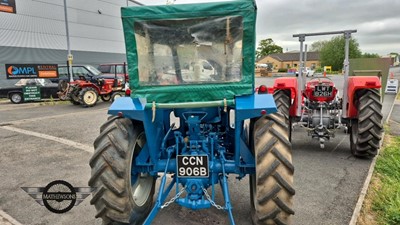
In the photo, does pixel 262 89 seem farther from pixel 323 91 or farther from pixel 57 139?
pixel 57 139

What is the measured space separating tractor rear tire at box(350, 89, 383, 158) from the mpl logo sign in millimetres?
16928

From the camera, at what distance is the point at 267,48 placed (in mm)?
92250

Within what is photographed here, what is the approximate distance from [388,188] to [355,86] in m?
2.19

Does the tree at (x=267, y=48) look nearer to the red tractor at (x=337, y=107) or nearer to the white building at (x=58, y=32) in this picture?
the white building at (x=58, y=32)

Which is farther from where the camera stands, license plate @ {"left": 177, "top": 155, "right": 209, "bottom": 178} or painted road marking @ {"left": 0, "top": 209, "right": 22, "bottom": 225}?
painted road marking @ {"left": 0, "top": 209, "right": 22, "bottom": 225}

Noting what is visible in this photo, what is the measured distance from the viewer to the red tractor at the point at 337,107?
214 inches

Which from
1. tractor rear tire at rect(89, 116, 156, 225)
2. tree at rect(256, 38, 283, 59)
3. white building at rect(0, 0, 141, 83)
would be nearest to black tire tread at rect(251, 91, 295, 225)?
tractor rear tire at rect(89, 116, 156, 225)

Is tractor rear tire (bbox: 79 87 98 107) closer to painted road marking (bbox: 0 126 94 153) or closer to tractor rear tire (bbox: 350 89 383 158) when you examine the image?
painted road marking (bbox: 0 126 94 153)

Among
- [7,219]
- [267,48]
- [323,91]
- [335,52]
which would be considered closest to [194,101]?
[7,219]

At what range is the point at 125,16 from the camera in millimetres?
2793

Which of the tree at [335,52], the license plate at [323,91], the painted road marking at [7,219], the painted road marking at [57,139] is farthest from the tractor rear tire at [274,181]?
the tree at [335,52]

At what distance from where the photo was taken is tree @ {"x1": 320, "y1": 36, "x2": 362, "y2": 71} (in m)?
65.4

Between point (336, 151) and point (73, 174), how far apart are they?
16.6 ft

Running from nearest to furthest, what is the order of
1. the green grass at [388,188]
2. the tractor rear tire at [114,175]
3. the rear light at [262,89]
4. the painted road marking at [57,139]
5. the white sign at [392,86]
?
the tractor rear tire at [114,175]
the green grass at [388,188]
the rear light at [262,89]
the painted road marking at [57,139]
the white sign at [392,86]
